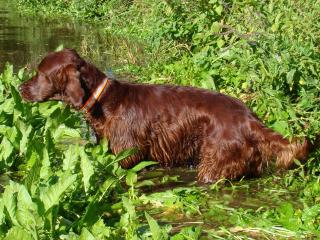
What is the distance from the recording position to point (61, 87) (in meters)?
5.37

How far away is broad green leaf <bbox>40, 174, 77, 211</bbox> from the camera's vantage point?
354 cm

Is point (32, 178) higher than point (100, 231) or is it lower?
higher

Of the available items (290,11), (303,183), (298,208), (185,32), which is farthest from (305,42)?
(185,32)

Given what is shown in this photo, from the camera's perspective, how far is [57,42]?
15344mm

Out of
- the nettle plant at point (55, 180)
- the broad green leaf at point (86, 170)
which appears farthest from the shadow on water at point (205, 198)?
the broad green leaf at point (86, 170)

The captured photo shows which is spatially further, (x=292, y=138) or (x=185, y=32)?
(x=185, y=32)

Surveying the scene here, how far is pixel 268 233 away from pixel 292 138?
1.28 metres

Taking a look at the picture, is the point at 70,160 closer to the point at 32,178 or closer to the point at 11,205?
the point at 32,178

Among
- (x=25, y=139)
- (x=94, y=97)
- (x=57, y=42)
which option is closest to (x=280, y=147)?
(x=94, y=97)

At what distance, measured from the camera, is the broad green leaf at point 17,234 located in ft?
10.2

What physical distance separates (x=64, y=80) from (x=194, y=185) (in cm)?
156

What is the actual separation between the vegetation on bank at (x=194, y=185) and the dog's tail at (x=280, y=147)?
0.10 meters

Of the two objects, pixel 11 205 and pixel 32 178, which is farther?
pixel 32 178

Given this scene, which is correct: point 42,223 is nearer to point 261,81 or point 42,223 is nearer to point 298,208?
point 298,208
